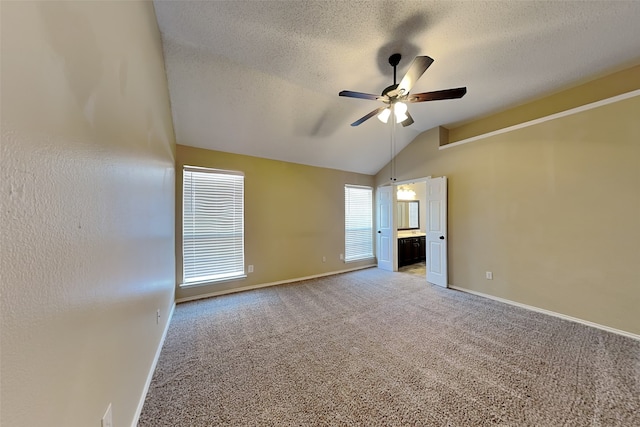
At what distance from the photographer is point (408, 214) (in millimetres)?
6742

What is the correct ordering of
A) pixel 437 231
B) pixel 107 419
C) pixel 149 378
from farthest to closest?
pixel 437 231 < pixel 149 378 < pixel 107 419

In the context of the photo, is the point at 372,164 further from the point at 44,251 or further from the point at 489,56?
the point at 44,251

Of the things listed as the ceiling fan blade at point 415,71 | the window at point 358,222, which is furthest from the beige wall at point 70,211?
the window at point 358,222

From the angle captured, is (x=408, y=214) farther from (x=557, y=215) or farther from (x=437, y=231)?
(x=557, y=215)

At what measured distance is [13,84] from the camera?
1.76 feet

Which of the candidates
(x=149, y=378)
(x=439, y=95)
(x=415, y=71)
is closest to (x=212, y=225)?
(x=149, y=378)

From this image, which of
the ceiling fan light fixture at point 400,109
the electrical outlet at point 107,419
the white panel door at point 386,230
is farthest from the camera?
the white panel door at point 386,230

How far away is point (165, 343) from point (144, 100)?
2316 millimetres

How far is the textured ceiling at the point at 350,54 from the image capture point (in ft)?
6.30

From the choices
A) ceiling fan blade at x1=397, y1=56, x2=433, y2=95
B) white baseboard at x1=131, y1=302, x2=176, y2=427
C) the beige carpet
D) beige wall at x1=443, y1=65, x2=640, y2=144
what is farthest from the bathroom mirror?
white baseboard at x1=131, y1=302, x2=176, y2=427

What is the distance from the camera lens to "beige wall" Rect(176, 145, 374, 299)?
365 cm

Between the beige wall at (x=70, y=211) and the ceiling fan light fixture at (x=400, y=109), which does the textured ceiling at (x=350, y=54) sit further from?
the beige wall at (x=70, y=211)

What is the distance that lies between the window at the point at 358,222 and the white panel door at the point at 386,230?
0.25m

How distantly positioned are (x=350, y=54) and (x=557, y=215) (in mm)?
3321
